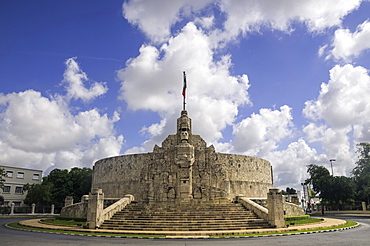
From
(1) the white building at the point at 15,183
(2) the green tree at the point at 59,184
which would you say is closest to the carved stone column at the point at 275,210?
(2) the green tree at the point at 59,184

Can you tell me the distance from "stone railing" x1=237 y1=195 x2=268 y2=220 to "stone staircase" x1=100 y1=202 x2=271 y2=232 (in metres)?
0.37

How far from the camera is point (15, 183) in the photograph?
59.7 meters

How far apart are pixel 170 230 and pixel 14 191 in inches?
1976

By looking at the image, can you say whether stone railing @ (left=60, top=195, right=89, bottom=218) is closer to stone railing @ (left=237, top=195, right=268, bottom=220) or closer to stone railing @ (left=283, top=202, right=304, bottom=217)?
stone railing @ (left=237, top=195, right=268, bottom=220)

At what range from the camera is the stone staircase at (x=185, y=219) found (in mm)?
21453

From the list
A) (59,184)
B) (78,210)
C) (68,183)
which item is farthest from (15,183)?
(78,210)

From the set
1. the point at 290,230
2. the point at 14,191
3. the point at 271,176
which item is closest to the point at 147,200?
the point at 290,230

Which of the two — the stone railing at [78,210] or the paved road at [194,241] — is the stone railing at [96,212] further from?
Result: the paved road at [194,241]

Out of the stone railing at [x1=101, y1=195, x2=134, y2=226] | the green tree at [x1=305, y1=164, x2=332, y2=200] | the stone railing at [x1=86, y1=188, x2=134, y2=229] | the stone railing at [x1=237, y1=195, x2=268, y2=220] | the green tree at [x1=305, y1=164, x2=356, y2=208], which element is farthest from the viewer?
the green tree at [x1=305, y1=164, x2=332, y2=200]

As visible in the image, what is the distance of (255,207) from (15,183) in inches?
2049

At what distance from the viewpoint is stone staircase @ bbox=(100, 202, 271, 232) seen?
2145 centimetres

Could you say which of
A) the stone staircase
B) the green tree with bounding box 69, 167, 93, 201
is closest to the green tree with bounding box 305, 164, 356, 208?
the stone staircase

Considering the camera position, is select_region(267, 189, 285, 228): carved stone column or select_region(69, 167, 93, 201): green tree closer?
select_region(267, 189, 285, 228): carved stone column

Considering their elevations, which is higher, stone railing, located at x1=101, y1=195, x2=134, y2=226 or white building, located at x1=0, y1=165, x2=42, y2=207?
white building, located at x1=0, y1=165, x2=42, y2=207
